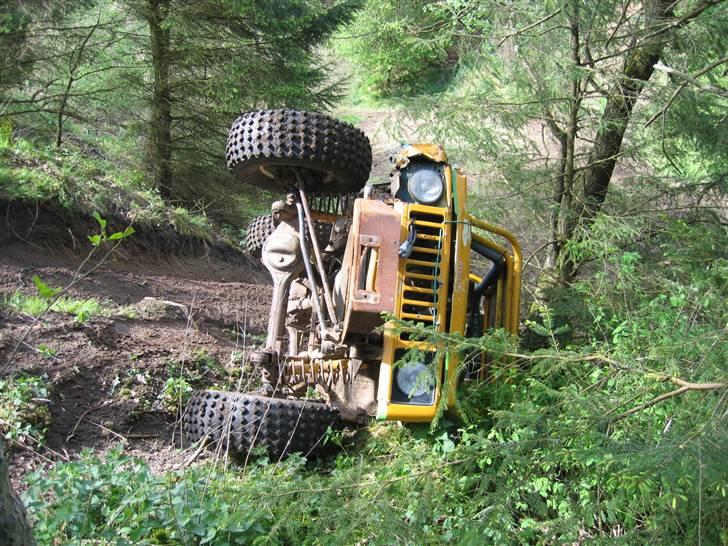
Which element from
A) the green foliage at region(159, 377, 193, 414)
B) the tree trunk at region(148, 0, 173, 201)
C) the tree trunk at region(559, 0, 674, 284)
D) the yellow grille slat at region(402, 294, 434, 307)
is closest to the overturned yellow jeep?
the yellow grille slat at region(402, 294, 434, 307)

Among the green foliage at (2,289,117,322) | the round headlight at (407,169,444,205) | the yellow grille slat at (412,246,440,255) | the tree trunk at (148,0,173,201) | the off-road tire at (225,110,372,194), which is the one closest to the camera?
the yellow grille slat at (412,246,440,255)

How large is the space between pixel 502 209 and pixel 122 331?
11.9ft

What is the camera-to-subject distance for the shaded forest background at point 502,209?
320cm

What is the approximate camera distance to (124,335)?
252 inches

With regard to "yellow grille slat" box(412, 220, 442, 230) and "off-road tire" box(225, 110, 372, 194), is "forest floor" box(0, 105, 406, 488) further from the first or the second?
"yellow grille slat" box(412, 220, 442, 230)

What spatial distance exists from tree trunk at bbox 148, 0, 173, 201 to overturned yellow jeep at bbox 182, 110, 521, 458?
4.79 metres

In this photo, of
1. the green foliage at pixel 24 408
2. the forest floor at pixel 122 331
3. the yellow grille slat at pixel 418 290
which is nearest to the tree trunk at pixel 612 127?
the forest floor at pixel 122 331

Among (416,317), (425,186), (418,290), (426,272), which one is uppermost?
(425,186)

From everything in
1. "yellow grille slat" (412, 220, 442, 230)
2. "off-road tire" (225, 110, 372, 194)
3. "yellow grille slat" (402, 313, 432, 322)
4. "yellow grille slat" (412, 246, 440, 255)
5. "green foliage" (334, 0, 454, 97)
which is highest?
"green foliage" (334, 0, 454, 97)

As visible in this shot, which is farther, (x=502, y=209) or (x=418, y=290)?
(x=502, y=209)

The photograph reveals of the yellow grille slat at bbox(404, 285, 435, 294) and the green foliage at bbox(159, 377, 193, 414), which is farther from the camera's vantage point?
the green foliage at bbox(159, 377, 193, 414)

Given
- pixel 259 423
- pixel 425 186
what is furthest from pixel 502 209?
pixel 259 423

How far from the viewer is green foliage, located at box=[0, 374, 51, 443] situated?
451 centimetres

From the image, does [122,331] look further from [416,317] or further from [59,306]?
[416,317]
